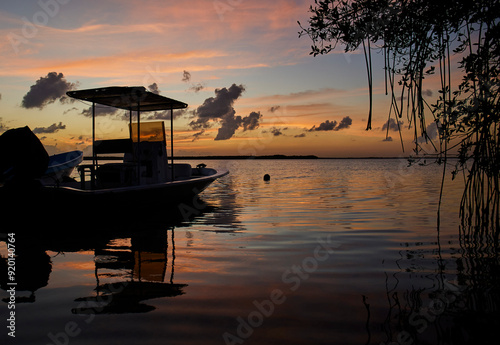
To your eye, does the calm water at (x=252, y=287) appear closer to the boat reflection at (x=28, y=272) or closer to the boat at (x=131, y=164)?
the boat reflection at (x=28, y=272)

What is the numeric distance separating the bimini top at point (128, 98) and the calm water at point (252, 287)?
3.99 m

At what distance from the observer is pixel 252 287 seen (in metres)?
5.83

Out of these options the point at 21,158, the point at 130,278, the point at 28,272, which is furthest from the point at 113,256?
the point at 21,158

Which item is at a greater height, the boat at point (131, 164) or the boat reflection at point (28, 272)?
the boat at point (131, 164)

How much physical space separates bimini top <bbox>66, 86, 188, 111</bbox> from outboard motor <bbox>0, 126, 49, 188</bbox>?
6.90 ft

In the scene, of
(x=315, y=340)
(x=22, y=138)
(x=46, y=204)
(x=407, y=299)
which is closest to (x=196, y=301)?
(x=315, y=340)

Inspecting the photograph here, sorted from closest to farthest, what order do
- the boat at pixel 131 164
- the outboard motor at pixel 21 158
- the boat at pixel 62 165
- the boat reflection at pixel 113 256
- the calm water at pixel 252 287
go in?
the calm water at pixel 252 287 → the boat reflection at pixel 113 256 → the outboard motor at pixel 21 158 → the boat at pixel 131 164 → the boat at pixel 62 165

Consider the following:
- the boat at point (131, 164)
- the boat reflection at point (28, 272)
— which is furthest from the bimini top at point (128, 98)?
the boat reflection at point (28, 272)

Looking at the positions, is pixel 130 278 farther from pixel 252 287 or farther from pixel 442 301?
pixel 442 301

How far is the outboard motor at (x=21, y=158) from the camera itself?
1030 cm

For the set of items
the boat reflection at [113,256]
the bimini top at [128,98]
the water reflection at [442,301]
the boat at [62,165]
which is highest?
the bimini top at [128,98]

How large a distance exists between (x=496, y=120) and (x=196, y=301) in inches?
212

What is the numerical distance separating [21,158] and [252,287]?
803cm

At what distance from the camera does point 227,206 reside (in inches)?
701
